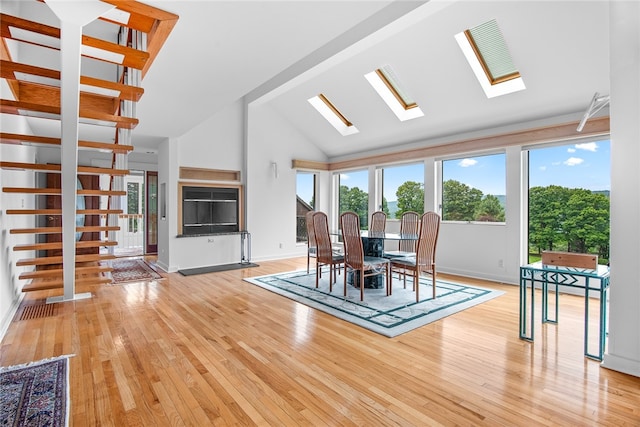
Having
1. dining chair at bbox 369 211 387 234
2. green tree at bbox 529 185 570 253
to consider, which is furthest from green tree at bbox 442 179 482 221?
dining chair at bbox 369 211 387 234

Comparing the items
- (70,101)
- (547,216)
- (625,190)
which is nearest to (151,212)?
(70,101)

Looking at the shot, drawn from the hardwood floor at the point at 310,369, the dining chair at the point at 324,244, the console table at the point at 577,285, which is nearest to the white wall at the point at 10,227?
the hardwood floor at the point at 310,369

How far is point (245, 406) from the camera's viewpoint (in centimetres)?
186

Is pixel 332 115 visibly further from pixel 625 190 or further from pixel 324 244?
pixel 625 190

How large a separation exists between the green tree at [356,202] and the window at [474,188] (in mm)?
1981

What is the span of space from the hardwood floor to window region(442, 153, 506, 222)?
195 centimetres

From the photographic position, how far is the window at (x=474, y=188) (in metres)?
5.10

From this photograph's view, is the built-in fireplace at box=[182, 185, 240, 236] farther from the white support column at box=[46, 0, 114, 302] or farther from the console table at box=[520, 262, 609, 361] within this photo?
the console table at box=[520, 262, 609, 361]

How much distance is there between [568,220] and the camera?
4426mm

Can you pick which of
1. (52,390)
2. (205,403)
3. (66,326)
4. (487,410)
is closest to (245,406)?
(205,403)

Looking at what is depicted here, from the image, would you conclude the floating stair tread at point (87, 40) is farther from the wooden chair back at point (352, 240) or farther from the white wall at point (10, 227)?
the wooden chair back at point (352, 240)

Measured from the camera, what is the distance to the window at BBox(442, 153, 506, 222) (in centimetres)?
510

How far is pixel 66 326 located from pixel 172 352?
140cm

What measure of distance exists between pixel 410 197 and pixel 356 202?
5.14ft
